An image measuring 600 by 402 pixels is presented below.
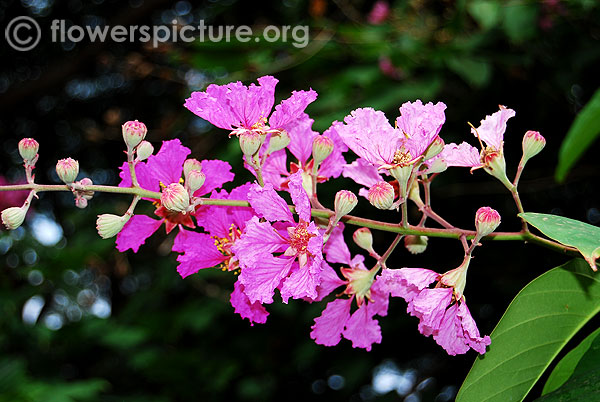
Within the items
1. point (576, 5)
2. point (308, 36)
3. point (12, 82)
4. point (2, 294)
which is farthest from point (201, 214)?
point (12, 82)


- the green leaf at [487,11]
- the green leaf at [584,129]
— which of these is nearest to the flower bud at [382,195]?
the green leaf at [584,129]

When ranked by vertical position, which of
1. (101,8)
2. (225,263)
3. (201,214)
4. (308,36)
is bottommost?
(101,8)

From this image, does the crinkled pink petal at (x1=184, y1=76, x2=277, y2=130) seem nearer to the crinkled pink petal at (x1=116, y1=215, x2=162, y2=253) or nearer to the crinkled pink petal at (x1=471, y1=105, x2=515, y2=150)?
the crinkled pink petal at (x1=116, y1=215, x2=162, y2=253)

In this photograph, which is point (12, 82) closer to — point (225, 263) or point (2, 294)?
point (2, 294)

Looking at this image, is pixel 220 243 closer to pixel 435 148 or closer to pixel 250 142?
pixel 250 142

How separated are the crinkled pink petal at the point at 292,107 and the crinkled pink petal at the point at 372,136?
9 cm

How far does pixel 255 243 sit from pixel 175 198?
17 cm

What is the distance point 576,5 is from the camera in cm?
298

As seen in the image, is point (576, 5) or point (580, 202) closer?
point (576, 5)

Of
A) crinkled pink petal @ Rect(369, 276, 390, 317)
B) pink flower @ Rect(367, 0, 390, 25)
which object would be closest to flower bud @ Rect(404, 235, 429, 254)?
crinkled pink petal @ Rect(369, 276, 390, 317)

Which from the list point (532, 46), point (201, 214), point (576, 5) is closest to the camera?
point (201, 214)

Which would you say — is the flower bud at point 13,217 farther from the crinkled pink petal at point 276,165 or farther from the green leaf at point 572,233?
the green leaf at point 572,233

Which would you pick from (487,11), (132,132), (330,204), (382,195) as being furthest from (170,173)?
(487,11)

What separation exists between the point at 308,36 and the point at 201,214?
2.35m
